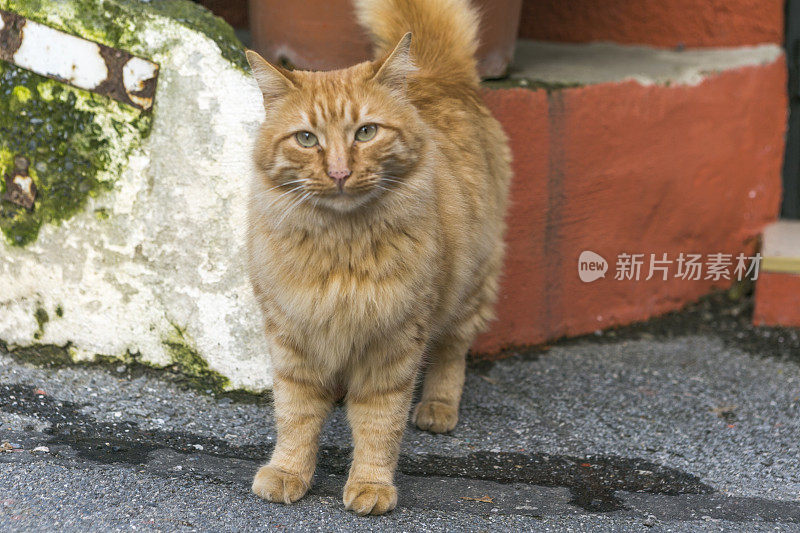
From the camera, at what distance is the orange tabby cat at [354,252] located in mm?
2373

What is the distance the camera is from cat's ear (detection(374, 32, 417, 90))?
2463mm

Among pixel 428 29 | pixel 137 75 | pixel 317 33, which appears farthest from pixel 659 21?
pixel 137 75

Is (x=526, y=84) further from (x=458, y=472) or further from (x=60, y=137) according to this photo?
(x=60, y=137)

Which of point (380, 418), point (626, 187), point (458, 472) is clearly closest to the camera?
point (380, 418)

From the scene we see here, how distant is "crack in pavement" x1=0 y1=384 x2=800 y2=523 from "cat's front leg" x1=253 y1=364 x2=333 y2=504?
0.32 feet

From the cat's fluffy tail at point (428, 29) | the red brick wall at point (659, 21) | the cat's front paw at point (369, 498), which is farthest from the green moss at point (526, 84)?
the cat's front paw at point (369, 498)

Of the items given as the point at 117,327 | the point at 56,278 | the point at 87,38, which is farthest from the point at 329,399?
the point at 87,38

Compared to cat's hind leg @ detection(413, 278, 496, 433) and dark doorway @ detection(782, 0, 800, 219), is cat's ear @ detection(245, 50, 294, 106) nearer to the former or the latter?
cat's hind leg @ detection(413, 278, 496, 433)

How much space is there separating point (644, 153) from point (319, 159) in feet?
7.35

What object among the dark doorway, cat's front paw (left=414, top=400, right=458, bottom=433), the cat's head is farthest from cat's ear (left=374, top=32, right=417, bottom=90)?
the dark doorway

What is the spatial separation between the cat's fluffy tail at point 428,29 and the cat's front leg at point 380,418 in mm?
1156

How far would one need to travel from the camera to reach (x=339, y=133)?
7.69 ft

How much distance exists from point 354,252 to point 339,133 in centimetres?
33

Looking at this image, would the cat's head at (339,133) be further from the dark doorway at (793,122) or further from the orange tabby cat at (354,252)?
the dark doorway at (793,122)
